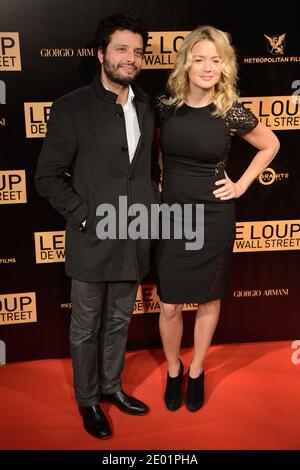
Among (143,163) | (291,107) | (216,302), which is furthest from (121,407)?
(291,107)

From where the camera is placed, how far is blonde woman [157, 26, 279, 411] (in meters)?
2.27

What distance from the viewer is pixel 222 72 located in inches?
90.0

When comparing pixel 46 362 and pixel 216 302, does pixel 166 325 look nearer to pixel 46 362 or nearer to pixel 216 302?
pixel 216 302

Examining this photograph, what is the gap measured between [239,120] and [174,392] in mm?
1324

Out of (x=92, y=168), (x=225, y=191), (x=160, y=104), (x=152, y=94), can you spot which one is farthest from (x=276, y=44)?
(x=92, y=168)

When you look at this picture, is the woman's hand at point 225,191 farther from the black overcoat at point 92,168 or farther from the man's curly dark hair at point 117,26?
the man's curly dark hair at point 117,26

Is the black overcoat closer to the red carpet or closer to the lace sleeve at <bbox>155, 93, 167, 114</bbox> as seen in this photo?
the lace sleeve at <bbox>155, 93, 167, 114</bbox>

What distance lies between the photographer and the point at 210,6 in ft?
8.96

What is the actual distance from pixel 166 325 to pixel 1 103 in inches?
53.4

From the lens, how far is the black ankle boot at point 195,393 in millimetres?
2631

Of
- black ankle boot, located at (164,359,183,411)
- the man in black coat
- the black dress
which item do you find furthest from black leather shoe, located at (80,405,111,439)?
the black dress
